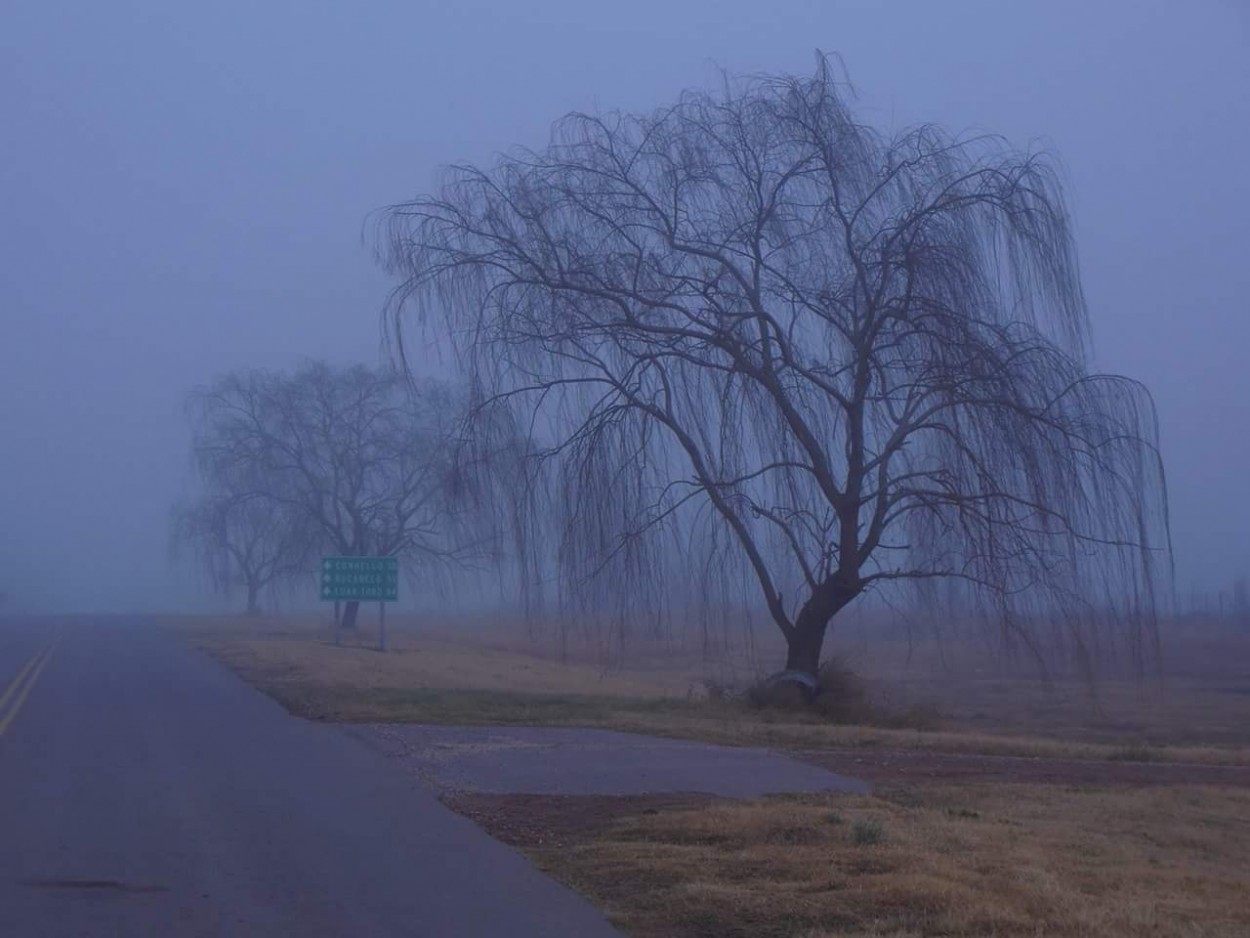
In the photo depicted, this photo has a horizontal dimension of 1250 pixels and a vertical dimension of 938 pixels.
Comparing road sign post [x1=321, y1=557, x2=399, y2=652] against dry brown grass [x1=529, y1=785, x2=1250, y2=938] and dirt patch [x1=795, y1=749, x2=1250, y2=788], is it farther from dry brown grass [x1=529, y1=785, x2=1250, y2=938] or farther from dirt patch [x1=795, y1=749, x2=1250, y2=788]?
dry brown grass [x1=529, y1=785, x2=1250, y2=938]

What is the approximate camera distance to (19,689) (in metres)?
26.2

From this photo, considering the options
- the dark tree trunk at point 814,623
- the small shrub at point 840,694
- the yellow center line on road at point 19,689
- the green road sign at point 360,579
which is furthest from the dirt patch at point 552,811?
the green road sign at point 360,579

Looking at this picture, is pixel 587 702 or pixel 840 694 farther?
pixel 587 702

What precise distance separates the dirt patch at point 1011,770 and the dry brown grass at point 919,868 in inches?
71.7

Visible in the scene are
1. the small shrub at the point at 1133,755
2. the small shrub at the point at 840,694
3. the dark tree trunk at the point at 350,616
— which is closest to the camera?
the small shrub at the point at 1133,755

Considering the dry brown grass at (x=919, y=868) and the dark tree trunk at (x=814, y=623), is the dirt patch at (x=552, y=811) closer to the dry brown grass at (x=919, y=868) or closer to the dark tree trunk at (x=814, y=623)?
the dry brown grass at (x=919, y=868)

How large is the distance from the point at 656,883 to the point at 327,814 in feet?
12.1

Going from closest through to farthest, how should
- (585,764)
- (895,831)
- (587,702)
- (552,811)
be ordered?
(895,831)
(552,811)
(585,764)
(587,702)

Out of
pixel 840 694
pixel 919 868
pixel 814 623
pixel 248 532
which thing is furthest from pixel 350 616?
pixel 919 868

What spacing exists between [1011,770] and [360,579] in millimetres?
32779

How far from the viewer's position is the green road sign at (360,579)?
152 ft

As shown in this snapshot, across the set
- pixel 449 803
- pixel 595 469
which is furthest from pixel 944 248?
pixel 449 803

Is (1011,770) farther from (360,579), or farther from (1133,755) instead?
(360,579)

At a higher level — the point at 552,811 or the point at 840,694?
the point at 840,694
